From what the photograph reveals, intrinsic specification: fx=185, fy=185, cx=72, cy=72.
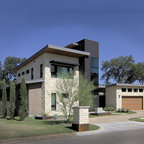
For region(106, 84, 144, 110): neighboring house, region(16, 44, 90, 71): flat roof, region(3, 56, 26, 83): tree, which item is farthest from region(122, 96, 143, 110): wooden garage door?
region(3, 56, 26, 83): tree

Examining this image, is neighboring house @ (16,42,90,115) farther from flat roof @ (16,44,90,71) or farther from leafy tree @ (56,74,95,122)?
leafy tree @ (56,74,95,122)

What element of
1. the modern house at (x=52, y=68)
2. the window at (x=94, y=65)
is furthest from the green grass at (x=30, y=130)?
the window at (x=94, y=65)

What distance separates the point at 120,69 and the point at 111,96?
22428mm

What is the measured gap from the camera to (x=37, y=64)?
24.1m

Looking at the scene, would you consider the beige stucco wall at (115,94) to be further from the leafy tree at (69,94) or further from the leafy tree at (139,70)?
the leafy tree at (139,70)

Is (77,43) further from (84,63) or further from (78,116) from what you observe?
(78,116)

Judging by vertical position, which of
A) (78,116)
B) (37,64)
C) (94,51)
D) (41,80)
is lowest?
(78,116)

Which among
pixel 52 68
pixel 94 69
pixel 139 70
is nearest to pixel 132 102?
pixel 94 69

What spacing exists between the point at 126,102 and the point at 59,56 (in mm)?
14619

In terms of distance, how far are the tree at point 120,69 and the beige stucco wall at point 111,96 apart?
20.1 meters

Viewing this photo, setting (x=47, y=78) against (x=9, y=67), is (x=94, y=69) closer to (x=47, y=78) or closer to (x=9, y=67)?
(x=47, y=78)

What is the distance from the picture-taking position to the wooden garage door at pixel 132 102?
3059 cm

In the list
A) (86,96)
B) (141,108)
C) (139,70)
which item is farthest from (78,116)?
(139,70)

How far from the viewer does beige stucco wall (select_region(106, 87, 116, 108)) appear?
98.4ft
